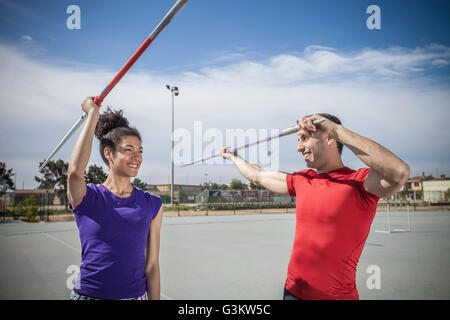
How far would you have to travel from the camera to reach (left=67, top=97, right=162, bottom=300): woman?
228cm

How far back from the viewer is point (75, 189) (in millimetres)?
2236

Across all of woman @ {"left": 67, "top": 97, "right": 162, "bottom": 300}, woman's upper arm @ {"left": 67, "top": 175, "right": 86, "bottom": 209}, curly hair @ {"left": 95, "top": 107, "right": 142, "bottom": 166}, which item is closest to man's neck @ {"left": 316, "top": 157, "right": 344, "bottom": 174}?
woman @ {"left": 67, "top": 97, "right": 162, "bottom": 300}

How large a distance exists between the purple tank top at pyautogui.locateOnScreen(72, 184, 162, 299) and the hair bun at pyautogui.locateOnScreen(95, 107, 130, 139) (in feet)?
1.64

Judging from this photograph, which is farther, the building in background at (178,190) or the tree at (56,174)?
the building in background at (178,190)

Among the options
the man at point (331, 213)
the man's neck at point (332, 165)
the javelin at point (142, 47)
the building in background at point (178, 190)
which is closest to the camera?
the javelin at point (142, 47)

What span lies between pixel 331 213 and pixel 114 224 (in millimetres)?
1478

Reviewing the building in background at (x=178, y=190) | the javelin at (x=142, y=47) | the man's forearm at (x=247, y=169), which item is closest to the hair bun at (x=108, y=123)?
the javelin at (x=142, y=47)

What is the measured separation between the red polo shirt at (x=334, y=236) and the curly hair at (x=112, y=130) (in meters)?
1.45

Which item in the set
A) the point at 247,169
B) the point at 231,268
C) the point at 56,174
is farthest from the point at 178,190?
the point at 247,169

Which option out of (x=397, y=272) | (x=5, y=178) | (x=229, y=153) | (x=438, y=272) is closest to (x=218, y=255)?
(x=397, y=272)

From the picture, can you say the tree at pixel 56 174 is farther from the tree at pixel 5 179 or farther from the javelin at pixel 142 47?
the javelin at pixel 142 47

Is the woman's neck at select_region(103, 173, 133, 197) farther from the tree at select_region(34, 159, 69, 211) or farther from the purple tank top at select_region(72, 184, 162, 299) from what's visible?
the tree at select_region(34, 159, 69, 211)

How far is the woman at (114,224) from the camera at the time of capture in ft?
7.49

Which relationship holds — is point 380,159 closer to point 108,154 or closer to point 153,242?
point 153,242
